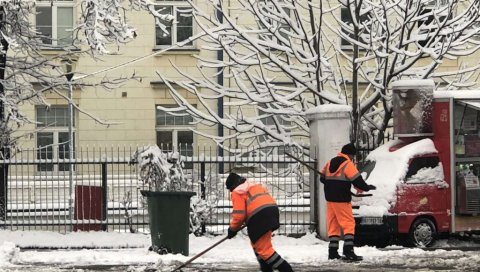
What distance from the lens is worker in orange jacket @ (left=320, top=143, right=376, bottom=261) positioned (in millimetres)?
14758

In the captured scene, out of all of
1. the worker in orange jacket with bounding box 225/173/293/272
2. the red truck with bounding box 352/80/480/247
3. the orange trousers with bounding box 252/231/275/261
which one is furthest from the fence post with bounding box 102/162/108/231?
the orange trousers with bounding box 252/231/275/261

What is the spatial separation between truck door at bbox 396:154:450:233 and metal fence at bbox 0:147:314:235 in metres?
2.35

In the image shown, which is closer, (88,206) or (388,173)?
(388,173)

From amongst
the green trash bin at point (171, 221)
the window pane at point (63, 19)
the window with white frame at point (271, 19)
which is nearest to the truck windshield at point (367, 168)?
the window with white frame at point (271, 19)

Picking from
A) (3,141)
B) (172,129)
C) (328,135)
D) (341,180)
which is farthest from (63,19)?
(341,180)

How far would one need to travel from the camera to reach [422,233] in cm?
1741

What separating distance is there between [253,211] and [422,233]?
615 centimetres

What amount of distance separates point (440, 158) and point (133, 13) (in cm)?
1348

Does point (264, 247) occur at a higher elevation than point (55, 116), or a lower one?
lower

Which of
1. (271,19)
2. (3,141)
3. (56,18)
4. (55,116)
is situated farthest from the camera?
(56,18)

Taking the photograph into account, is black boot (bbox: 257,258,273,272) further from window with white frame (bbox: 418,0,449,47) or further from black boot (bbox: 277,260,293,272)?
window with white frame (bbox: 418,0,449,47)

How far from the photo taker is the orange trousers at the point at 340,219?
1475 cm

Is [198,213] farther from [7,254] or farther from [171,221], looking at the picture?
[7,254]

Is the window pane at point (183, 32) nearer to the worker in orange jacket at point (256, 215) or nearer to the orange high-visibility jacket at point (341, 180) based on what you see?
the orange high-visibility jacket at point (341, 180)
